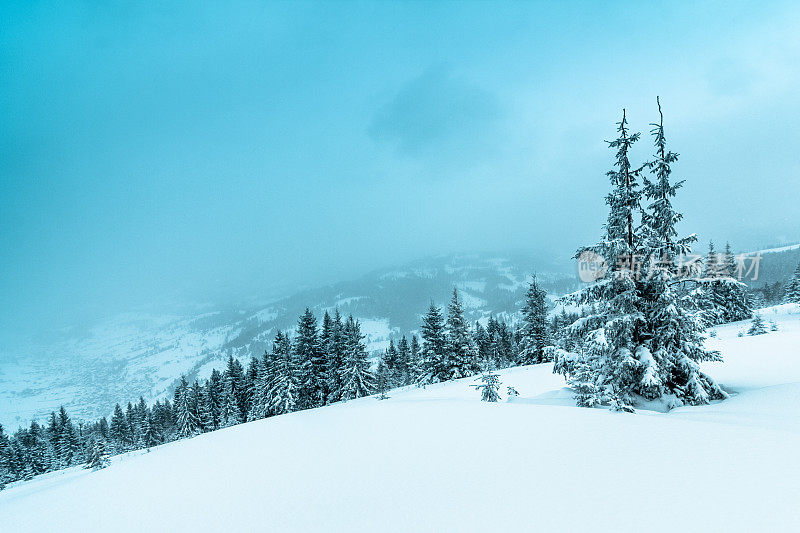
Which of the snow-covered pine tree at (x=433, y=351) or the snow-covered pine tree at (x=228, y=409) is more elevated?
the snow-covered pine tree at (x=433, y=351)

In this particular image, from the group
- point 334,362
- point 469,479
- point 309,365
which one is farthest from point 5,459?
point 469,479

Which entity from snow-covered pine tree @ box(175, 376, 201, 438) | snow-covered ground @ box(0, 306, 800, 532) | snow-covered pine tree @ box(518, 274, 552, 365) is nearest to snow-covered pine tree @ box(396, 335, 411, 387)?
snow-covered pine tree @ box(518, 274, 552, 365)

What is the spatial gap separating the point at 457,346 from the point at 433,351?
226 centimetres

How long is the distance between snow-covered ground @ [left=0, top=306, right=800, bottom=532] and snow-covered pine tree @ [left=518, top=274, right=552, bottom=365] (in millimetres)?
24579

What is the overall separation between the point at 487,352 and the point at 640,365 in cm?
4613

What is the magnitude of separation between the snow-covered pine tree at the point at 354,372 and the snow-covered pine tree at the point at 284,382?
4136mm

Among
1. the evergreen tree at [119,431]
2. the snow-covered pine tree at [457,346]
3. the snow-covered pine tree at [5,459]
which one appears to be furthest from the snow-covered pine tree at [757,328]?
the evergreen tree at [119,431]

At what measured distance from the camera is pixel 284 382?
95.1ft

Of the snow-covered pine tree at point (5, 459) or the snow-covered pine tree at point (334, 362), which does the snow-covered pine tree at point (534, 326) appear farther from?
the snow-covered pine tree at point (5, 459)

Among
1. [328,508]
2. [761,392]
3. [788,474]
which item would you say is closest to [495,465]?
[328,508]

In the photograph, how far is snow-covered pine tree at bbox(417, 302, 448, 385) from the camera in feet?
98.5

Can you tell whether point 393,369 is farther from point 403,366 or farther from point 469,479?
point 469,479

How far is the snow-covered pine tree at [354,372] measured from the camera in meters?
28.8

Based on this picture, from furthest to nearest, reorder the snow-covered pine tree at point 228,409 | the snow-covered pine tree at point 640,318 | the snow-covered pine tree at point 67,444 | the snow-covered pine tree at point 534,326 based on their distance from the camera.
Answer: the snow-covered pine tree at point 67,444 → the snow-covered pine tree at point 228,409 → the snow-covered pine tree at point 534,326 → the snow-covered pine tree at point 640,318
